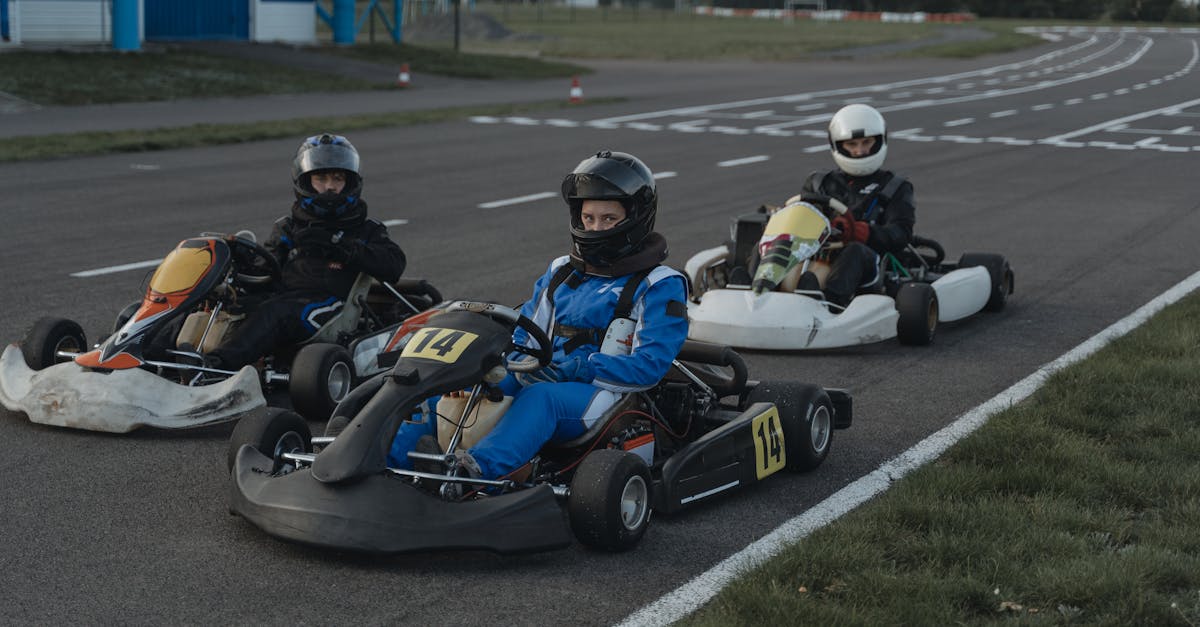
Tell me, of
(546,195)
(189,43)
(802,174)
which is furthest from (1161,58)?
(546,195)

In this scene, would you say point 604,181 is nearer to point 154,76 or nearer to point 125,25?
point 154,76

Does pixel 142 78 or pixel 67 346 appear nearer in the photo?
pixel 67 346

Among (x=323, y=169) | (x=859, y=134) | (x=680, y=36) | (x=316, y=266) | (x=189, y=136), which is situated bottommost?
(x=189, y=136)

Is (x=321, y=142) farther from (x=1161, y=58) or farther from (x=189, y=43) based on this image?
(x=1161, y=58)

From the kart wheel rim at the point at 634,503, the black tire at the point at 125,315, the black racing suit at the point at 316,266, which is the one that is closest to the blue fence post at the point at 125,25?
the black racing suit at the point at 316,266

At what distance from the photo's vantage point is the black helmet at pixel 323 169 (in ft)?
24.8

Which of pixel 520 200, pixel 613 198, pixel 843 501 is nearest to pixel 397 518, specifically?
pixel 613 198

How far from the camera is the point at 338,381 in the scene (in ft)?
23.0

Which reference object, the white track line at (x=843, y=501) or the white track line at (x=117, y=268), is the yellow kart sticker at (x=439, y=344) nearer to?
the white track line at (x=843, y=501)

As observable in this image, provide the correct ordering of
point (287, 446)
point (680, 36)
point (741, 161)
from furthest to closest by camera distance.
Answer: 1. point (680, 36)
2. point (741, 161)
3. point (287, 446)

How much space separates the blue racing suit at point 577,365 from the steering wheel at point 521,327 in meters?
0.08

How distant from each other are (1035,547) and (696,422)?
1597 mm

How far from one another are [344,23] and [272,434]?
3479 centimetres

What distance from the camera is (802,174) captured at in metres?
18.1
